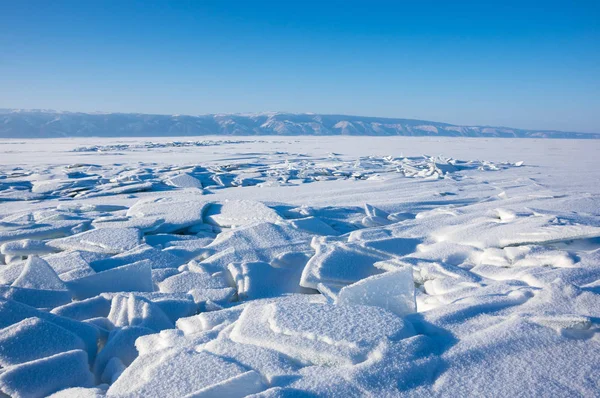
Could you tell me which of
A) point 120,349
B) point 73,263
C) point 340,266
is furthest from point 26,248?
point 340,266

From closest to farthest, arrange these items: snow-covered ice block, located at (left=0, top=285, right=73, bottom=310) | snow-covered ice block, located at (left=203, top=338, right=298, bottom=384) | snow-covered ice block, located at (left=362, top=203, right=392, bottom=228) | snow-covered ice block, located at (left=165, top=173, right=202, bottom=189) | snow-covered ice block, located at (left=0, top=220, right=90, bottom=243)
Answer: snow-covered ice block, located at (left=203, top=338, right=298, bottom=384) → snow-covered ice block, located at (left=0, top=285, right=73, bottom=310) → snow-covered ice block, located at (left=0, top=220, right=90, bottom=243) → snow-covered ice block, located at (left=362, top=203, right=392, bottom=228) → snow-covered ice block, located at (left=165, top=173, right=202, bottom=189)

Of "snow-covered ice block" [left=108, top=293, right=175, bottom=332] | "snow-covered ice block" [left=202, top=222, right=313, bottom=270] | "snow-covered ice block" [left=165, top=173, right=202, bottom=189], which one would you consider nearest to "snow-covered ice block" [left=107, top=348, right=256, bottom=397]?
"snow-covered ice block" [left=108, top=293, right=175, bottom=332]

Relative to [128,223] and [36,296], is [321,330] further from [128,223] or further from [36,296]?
[128,223]

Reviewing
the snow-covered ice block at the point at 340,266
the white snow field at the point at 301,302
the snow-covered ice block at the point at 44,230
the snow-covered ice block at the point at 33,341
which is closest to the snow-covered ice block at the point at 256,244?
the white snow field at the point at 301,302

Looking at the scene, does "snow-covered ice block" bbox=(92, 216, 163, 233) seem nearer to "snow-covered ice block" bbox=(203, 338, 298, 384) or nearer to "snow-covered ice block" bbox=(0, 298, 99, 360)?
"snow-covered ice block" bbox=(0, 298, 99, 360)

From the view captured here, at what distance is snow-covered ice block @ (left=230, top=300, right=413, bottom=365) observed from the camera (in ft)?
3.87

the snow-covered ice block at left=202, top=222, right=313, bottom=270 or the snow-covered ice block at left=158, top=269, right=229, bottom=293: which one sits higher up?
the snow-covered ice block at left=202, top=222, right=313, bottom=270

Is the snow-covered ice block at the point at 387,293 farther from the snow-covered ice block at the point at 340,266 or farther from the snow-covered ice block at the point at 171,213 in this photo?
the snow-covered ice block at the point at 171,213

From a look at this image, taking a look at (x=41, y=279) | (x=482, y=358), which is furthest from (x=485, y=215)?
(x=41, y=279)

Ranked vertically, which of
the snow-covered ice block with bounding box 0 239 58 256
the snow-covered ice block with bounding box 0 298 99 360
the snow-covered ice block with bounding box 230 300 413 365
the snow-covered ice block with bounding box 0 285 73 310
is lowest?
the snow-covered ice block with bounding box 0 239 58 256

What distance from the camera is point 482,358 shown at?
1.16 metres

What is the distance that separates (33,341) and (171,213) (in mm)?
2252

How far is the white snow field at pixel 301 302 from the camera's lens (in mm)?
1107

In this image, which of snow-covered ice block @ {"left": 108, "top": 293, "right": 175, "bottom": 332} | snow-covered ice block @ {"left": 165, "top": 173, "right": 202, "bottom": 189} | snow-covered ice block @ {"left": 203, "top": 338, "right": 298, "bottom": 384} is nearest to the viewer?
snow-covered ice block @ {"left": 203, "top": 338, "right": 298, "bottom": 384}
